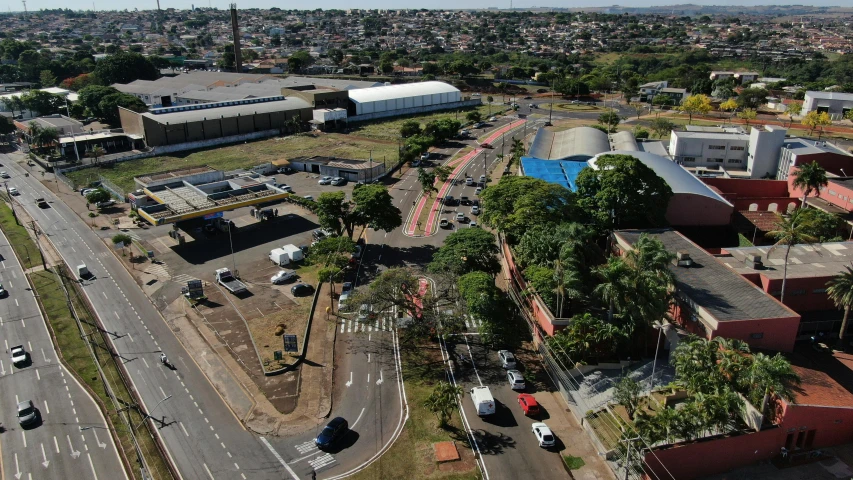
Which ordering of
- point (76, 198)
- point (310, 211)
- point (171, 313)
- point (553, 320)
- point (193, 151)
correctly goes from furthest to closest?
point (193, 151)
point (76, 198)
point (310, 211)
point (171, 313)
point (553, 320)

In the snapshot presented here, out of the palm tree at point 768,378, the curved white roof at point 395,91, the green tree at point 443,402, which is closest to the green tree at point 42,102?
the curved white roof at point 395,91

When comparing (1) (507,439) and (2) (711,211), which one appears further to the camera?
(2) (711,211)

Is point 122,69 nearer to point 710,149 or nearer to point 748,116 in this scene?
point 710,149

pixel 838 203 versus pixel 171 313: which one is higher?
pixel 838 203

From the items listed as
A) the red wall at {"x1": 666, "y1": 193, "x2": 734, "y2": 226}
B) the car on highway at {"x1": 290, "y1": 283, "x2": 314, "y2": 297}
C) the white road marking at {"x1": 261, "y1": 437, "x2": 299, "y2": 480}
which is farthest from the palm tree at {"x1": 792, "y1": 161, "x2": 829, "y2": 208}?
the white road marking at {"x1": 261, "y1": 437, "x2": 299, "y2": 480}

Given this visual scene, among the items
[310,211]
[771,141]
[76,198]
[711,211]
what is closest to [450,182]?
[310,211]

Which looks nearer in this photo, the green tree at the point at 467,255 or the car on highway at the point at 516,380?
the car on highway at the point at 516,380

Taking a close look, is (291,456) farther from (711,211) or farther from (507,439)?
(711,211)

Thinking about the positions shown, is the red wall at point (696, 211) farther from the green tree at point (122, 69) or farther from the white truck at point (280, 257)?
the green tree at point (122, 69)
